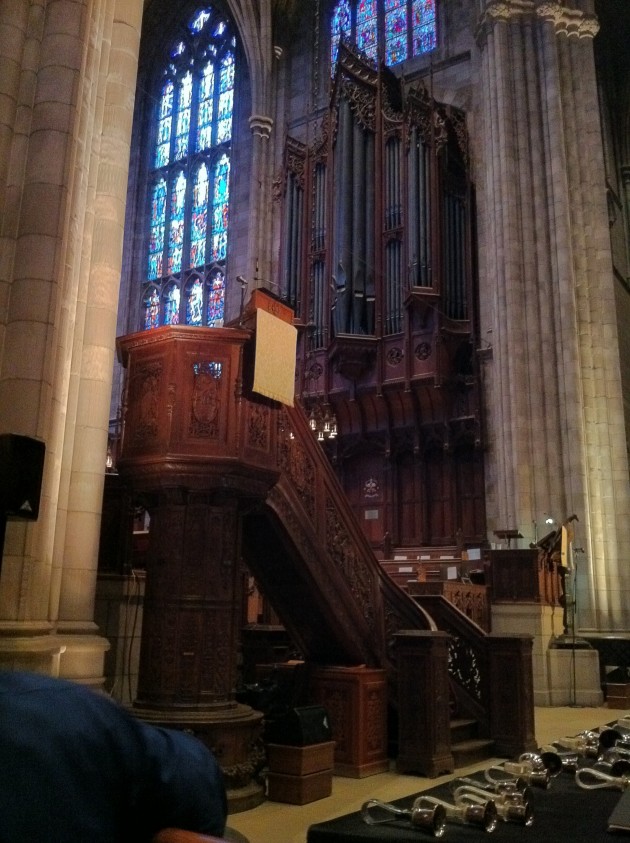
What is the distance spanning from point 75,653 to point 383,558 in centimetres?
1103

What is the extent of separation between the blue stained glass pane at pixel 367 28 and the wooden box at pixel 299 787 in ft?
61.1

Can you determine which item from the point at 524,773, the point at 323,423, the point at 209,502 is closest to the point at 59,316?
the point at 209,502

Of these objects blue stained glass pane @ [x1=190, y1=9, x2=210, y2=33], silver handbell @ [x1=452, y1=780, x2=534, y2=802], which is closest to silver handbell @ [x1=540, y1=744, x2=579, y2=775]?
silver handbell @ [x1=452, y1=780, x2=534, y2=802]

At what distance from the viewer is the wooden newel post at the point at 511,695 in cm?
765

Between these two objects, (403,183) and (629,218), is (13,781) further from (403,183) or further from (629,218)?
(629,218)

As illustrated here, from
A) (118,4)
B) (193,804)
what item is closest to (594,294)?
(118,4)

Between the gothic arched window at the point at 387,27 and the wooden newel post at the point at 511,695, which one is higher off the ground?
the gothic arched window at the point at 387,27

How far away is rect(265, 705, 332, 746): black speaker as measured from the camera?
5.99m

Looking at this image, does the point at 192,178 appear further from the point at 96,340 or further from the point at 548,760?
the point at 548,760

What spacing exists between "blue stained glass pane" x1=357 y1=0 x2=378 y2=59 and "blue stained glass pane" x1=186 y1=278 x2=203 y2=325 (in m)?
7.43

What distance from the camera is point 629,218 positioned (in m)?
22.2

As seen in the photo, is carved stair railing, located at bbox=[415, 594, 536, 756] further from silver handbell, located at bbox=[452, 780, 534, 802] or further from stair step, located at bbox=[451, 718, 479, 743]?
silver handbell, located at bbox=[452, 780, 534, 802]

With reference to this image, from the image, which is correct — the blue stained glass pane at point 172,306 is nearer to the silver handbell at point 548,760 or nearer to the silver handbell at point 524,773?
the silver handbell at point 548,760

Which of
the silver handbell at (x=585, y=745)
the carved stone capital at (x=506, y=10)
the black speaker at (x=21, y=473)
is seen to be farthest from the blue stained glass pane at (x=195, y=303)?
the silver handbell at (x=585, y=745)
